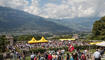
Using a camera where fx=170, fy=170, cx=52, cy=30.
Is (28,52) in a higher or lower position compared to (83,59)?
lower

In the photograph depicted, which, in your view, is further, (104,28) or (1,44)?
(104,28)

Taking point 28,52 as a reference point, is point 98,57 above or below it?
above

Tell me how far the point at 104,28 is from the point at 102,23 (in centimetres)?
228

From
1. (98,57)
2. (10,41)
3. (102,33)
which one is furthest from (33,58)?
(102,33)

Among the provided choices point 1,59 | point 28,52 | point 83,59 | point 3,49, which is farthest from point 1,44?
point 83,59

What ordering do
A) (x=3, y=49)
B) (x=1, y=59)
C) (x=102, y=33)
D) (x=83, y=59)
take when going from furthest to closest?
(x=102, y=33)
(x=3, y=49)
(x=1, y=59)
(x=83, y=59)

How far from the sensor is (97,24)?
239 feet

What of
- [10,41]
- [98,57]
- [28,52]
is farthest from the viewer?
[10,41]

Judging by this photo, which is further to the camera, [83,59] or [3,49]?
[3,49]

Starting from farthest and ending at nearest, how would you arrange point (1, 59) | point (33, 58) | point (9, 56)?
point (9, 56) < point (1, 59) < point (33, 58)

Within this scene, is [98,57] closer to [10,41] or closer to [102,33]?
[10,41]

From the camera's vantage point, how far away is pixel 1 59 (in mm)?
20219

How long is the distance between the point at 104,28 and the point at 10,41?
132ft

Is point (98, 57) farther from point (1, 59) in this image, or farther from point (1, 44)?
point (1, 44)
